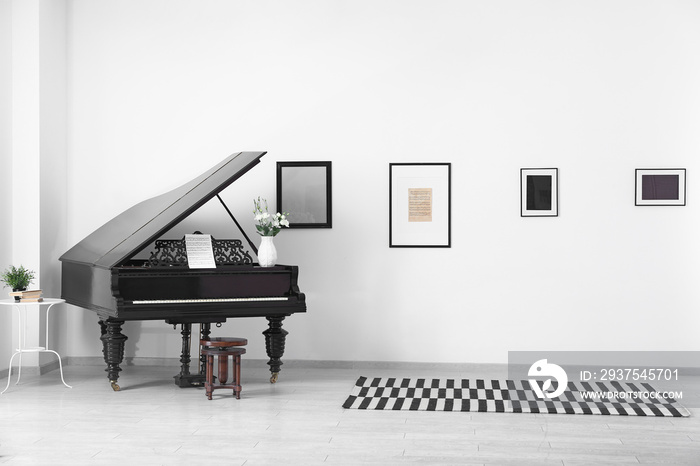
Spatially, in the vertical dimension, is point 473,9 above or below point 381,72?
above

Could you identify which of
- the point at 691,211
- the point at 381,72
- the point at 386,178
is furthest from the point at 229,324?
the point at 691,211

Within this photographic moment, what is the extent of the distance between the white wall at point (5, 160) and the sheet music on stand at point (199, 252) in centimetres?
182

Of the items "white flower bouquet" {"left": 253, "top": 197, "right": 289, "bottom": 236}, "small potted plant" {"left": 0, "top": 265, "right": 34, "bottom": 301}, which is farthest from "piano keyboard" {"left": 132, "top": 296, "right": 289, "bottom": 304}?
"small potted plant" {"left": 0, "top": 265, "right": 34, "bottom": 301}

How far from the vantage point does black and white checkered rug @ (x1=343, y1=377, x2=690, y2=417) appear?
5605mm

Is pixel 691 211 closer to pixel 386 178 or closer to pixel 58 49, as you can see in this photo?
pixel 386 178

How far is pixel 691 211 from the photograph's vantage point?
704 centimetres

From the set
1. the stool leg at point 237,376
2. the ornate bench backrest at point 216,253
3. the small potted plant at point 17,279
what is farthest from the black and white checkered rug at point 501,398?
the small potted plant at point 17,279

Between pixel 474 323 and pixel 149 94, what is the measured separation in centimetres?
364

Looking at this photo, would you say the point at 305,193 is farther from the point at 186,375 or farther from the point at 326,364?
the point at 186,375

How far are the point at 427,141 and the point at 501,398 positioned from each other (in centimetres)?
243

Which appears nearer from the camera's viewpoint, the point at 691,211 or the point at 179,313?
the point at 179,313

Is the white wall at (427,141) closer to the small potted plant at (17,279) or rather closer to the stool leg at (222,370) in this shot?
the small potted plant at (17,279)

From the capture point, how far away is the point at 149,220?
6.15 meters

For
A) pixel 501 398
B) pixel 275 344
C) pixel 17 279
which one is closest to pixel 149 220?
pixel 17 279
